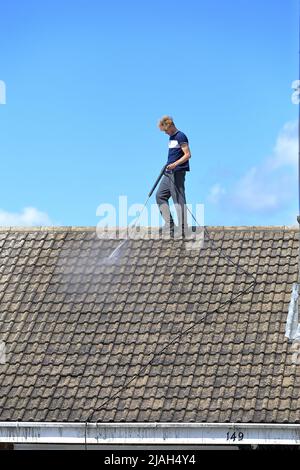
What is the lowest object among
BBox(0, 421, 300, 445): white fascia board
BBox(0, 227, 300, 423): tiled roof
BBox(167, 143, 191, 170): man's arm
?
BBox(0, 421, 300, 445): white fascia board

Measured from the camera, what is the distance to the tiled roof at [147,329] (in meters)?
15.7

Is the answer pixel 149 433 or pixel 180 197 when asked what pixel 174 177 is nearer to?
pixel 180 197

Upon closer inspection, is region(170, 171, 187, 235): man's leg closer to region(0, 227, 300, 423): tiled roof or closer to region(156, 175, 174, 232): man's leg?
region(156, 175, 174, 232): man's leg

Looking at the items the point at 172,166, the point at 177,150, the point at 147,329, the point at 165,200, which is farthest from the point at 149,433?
the point at 177,150

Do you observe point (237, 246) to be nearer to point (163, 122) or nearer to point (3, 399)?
point (163, 122)

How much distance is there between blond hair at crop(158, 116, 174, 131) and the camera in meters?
18.5

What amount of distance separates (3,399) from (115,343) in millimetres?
1562

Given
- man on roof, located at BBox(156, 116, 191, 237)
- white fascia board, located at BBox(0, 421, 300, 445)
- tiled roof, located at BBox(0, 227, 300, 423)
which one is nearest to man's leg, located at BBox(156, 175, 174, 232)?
man on roof, located at BBox(156, 116, 191, 237)

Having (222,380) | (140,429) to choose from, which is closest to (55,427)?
(140,429)

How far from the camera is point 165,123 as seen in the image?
1856cm

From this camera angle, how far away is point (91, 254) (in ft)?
61.7

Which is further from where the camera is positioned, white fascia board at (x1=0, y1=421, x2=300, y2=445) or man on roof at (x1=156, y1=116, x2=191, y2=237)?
man on roof at (x1=156, y1=116, x2=191, y2=237)

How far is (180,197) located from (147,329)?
100 inches

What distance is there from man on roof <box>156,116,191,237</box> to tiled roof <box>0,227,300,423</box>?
0.35 metres
